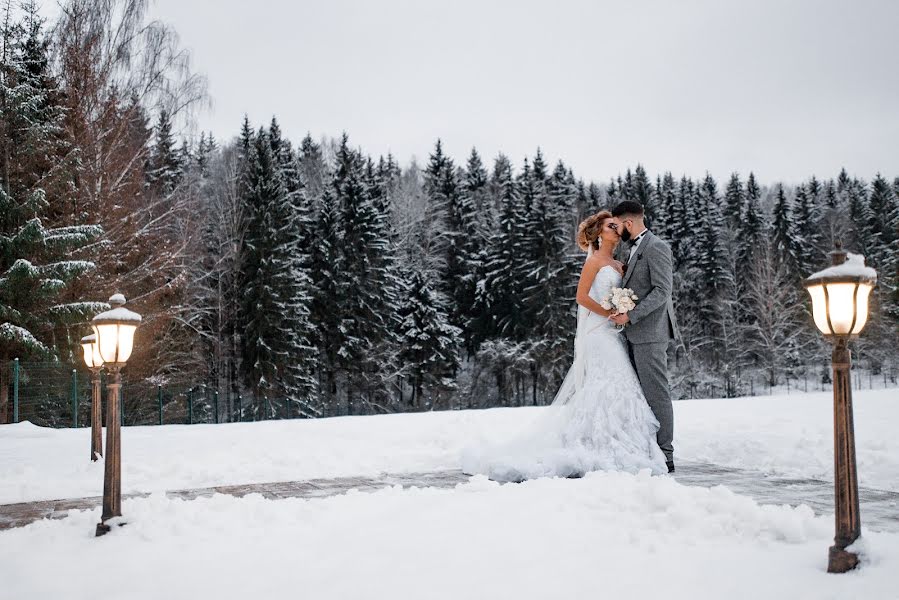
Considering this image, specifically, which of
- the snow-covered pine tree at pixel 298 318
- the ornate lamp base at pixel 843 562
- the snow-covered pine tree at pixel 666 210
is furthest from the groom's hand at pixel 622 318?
the snow-covered pine tree at pixel 666 210

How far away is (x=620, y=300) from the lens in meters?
5.41

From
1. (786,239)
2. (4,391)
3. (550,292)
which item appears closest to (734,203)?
(786,239)

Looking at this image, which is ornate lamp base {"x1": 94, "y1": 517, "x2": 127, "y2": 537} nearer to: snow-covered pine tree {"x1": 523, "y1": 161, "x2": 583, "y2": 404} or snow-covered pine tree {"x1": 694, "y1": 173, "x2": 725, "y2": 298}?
snow-covered pine tree {"x1": 523, "y1": 161, "x2": 583, "y2": 404}

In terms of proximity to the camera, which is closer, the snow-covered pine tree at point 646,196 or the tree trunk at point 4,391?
the tree trunk at point 4,391

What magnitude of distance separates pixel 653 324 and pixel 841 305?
283 centimetres

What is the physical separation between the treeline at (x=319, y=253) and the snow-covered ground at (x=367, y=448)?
6.94 m

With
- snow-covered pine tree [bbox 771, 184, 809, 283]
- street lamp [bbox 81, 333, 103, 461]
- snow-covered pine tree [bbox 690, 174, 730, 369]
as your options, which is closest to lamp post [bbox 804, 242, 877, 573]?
street lamp [bbox 81, 333, 103, 461]

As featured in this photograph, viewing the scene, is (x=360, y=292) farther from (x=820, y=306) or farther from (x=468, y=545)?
(x=820, y=306)

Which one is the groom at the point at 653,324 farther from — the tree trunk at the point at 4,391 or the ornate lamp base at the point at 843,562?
the tree trunk at the point at 4,391

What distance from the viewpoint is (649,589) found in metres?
2.59

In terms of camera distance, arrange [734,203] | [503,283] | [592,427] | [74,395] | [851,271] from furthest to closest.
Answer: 1. [734,203]
2. [503,283]
3. [74,395]
4. [592,427]
5. [851,271]

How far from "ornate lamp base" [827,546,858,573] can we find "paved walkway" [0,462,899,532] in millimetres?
975

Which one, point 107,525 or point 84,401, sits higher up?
point 84,401

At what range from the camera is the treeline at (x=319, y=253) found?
15.3 m
